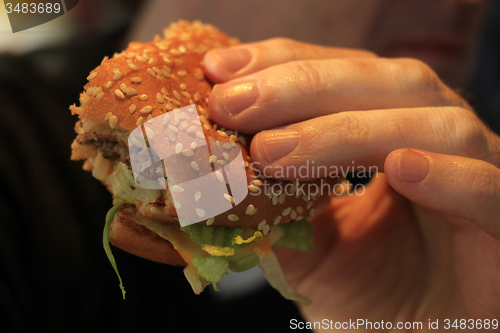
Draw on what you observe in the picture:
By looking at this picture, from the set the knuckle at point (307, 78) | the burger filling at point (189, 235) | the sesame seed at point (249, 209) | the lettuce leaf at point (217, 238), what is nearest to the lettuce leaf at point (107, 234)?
the burger filling at point (189, 235)

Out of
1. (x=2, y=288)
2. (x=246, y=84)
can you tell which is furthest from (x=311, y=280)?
(x=2, y=288)

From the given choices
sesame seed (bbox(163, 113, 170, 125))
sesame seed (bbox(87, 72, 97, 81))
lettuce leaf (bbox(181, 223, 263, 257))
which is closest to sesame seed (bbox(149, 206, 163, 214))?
lettuce leaf (bbox(181, 223, 263, 257))

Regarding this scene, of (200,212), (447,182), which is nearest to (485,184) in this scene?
(447,182)

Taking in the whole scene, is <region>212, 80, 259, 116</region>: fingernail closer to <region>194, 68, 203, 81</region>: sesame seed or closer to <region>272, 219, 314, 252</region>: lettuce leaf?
<region>194, 68, 203, 81</region>: sesame seed

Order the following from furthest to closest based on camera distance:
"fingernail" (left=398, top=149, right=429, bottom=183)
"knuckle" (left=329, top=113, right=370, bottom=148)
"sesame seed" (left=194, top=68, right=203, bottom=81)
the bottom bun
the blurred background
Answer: the blurred background < "sesame seed" (left=194, top=68, right=203, bottom=81) < the bottom bun < "knuckle" (left=329, top=113, right=370, bottom=148) < "fingernail" (left=398, top=149, right=429, bottom=183)

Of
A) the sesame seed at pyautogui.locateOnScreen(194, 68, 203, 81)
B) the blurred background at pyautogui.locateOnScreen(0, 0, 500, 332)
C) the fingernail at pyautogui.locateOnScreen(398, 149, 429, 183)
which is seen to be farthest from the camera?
the blurred background at pyautogui.locateOnScreen(0, 0, 500, 332)

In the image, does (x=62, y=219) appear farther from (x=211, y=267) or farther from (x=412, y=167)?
(x=412, y=167)

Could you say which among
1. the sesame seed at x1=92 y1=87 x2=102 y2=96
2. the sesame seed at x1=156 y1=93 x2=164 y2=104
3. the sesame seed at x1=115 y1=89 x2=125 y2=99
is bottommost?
the sesame seed at x1=156 y1=93 x2=164 y2=104

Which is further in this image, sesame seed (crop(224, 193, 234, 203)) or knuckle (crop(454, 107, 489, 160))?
knuckle (crop(454, 107, 489, 160))
